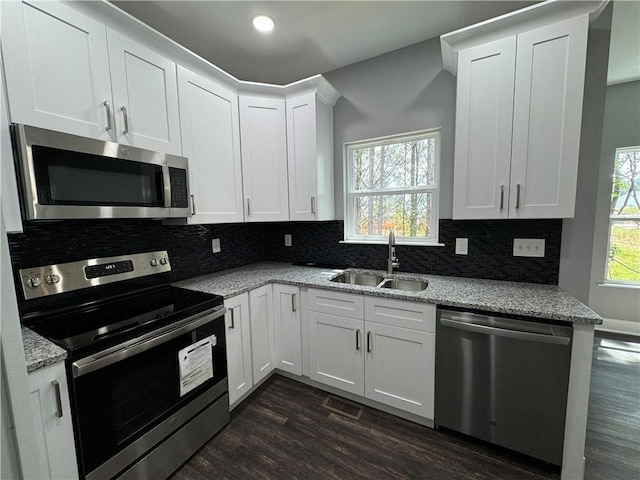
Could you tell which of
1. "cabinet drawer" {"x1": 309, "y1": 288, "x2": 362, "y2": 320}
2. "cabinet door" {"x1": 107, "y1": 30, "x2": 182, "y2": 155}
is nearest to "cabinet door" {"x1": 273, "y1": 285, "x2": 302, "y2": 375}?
"cabinet drawer" {"x1": 309, "y1": 288, "x2": 362, "y2": 320}

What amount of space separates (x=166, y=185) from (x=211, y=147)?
0.55 metres

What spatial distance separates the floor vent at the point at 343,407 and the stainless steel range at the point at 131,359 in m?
0.74

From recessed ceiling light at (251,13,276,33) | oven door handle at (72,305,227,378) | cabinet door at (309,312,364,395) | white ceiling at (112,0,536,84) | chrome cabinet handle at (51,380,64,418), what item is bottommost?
cabinet door at (309,312,364,395)

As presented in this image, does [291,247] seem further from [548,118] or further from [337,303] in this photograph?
[548,118]

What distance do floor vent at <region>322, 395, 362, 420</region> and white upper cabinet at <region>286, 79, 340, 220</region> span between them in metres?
1.48

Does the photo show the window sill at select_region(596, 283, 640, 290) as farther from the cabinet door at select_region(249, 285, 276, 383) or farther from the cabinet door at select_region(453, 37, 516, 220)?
the cabinet door at select_region(249, 285, 276, 383)

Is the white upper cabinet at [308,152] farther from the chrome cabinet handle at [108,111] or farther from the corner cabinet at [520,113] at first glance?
the chrome cabinet handle at [108,111]

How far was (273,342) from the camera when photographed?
2.27 m

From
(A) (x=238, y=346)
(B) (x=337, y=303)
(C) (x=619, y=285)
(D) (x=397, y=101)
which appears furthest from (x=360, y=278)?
(C) (x=619, y=285)

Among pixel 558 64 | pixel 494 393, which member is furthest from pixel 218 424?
pixel 558 64

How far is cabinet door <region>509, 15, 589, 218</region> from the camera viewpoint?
150 centimetres

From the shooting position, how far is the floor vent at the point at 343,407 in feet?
6.29

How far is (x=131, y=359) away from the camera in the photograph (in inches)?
49.6

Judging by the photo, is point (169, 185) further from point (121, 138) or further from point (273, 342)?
point (273, 342)
